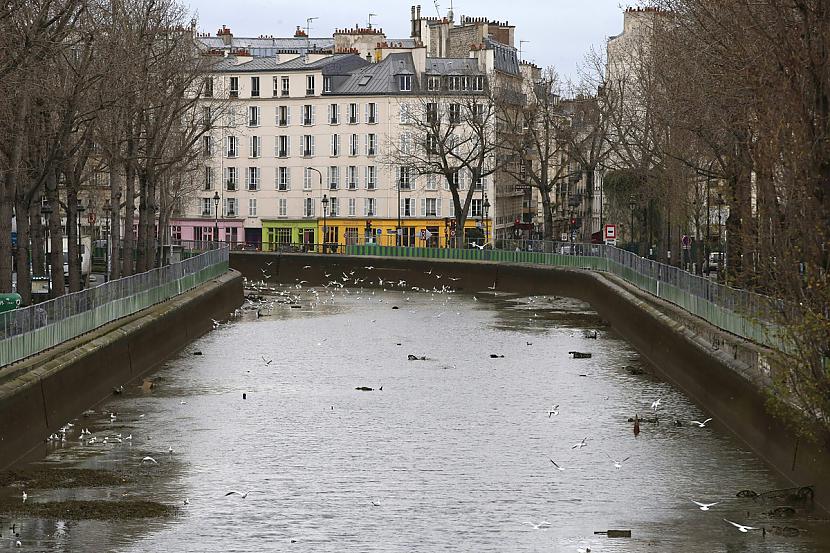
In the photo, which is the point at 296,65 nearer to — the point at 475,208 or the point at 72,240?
the point at 475,208

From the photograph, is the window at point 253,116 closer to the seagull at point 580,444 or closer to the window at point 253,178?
the window at point 253,178

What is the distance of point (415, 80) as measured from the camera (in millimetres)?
130000

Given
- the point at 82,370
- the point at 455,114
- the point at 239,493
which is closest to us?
the point at 239,493

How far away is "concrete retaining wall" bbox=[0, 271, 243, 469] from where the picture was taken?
30.3m

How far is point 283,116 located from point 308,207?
24.6 feet

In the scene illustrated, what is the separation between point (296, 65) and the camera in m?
135

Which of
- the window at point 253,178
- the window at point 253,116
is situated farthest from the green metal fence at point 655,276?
the window at point 253,116

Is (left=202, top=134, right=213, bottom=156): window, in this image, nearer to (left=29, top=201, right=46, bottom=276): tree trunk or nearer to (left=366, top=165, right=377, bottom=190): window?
(left=366, top=165, right=377, bottom=190): window

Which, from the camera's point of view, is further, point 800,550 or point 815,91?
point 815,91

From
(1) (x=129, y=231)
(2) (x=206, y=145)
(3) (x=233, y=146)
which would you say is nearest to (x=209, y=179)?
(3) (x=233, y=146)

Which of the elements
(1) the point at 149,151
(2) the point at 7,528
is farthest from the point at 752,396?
(1) the point at 149,151

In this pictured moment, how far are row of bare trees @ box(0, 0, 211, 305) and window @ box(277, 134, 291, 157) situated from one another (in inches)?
2596

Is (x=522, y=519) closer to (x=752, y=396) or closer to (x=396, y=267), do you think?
(x=752, y=396)

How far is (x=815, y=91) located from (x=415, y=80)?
337 feet
